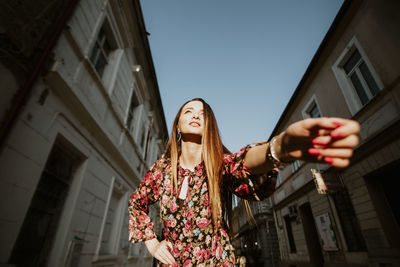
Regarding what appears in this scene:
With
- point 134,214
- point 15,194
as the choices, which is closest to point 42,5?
point 15,194

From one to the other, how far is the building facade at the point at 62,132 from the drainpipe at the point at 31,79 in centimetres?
1

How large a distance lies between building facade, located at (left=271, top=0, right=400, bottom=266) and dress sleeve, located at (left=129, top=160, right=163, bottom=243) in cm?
703

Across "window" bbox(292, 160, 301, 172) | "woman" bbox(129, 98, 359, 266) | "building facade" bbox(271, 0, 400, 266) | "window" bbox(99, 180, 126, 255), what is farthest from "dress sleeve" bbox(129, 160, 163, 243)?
"window" bbox(292, 160, 301, 172)

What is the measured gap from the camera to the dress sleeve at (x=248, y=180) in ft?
3.62

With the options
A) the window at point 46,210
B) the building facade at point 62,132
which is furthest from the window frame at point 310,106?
the window at point 46,210

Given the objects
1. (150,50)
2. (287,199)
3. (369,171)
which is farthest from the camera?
(287,199)

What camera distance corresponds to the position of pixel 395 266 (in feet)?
16.9

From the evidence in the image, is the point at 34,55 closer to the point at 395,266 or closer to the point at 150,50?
the point at 150,50

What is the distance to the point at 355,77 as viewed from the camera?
7.39 meters

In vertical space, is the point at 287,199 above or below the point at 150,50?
below

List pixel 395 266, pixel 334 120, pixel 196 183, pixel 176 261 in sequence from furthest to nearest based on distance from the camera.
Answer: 1. pixel 395 266
2. pixel 196 183
3. pixel 176 261
4. pixel 334 120

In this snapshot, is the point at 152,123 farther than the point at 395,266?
Yes

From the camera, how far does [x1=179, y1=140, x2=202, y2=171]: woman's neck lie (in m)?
1.53

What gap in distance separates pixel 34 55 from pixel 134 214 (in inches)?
130
